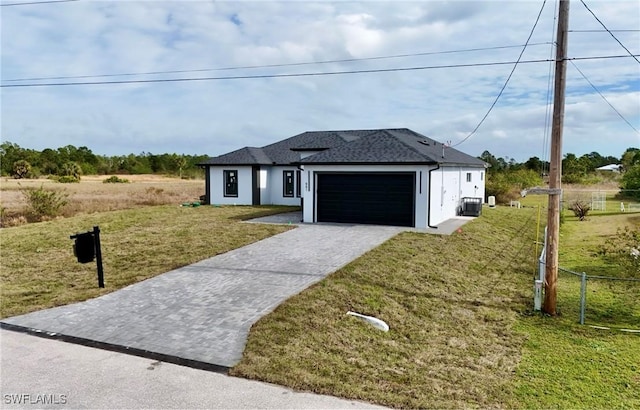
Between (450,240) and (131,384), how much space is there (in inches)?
463

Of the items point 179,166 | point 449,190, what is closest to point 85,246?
point 449,190

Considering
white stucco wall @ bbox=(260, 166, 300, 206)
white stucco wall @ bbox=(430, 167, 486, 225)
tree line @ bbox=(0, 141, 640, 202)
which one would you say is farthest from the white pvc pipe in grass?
tree line @ bbox=(0, 141, 640, 202)

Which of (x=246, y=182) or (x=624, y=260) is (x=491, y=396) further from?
(x=246, y=182)

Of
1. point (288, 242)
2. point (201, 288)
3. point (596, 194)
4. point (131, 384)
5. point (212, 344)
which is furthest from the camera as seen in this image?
point (596, 194)

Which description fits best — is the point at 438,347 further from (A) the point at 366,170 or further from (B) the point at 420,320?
(A) the point at 366,170

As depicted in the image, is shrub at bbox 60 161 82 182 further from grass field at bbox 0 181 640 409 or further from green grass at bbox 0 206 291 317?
grass field at bbox 0 181 640 409

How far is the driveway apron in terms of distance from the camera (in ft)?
21.4

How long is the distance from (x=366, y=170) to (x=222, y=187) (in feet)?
39.7

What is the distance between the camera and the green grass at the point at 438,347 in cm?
536

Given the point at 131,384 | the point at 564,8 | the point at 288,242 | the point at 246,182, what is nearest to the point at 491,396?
the point at 131,384

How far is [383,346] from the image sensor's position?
21.8 ft

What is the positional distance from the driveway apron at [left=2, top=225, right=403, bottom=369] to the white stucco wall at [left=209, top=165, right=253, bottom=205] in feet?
43.8

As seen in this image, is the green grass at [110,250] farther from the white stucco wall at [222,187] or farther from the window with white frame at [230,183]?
the window with white frame at [230,183]

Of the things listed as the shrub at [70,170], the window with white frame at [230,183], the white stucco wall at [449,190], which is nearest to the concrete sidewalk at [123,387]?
the white stucco wall at [449,190]
